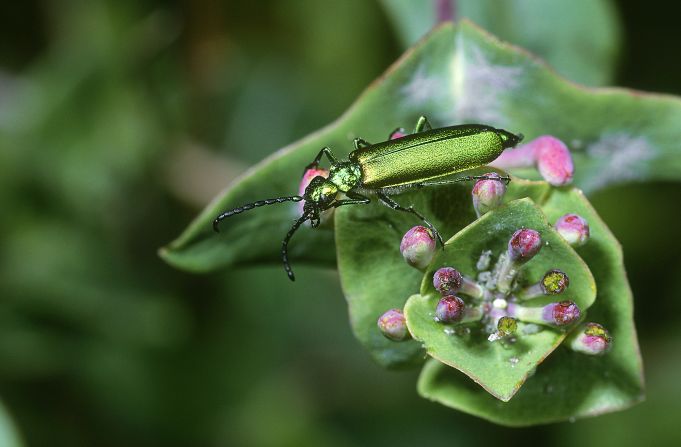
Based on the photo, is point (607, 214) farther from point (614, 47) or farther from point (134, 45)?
point (134, 45)

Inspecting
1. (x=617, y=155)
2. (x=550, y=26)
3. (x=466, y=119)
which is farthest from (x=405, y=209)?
(x=550, y=26)

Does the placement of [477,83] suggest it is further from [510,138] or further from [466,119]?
[510,138]

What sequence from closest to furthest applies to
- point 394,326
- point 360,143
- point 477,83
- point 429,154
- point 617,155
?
1. point 394,326
2. point 429,154
3. point 360,143
4. point 477,83
5. point 617,155

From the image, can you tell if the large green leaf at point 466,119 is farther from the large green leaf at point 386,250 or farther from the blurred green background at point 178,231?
the blurred green background at point 178,231

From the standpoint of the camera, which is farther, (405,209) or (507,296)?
(405,209)

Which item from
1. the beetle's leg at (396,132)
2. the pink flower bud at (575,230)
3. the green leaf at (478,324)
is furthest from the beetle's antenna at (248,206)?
the pink flower bud at (575,230)

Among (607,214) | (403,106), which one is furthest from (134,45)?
(607,214)

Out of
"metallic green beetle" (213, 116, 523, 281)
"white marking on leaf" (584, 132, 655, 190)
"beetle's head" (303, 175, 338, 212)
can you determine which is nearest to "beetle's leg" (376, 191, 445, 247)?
"metallic green beetle" (213, 116, 523, 281)
